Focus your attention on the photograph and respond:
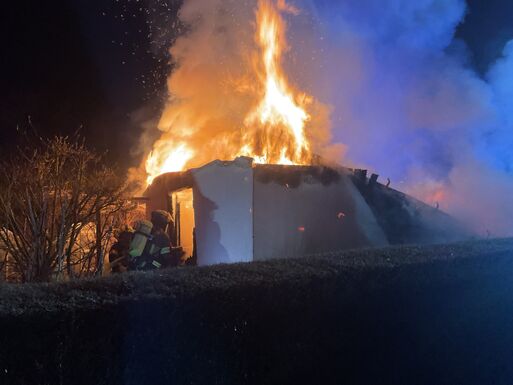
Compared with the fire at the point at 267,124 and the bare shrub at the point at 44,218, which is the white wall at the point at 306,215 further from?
the bare shrub at the point at 44,218

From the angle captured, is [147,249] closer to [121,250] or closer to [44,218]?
[121,250]

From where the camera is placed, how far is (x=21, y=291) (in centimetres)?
295

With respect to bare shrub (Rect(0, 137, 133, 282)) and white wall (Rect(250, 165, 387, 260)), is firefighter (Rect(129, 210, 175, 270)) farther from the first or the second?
white wall (Rect(250, 165, 387, 260))

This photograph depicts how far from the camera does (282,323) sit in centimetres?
337

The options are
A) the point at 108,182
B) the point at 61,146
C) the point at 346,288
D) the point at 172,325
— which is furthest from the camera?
the point at 108,182

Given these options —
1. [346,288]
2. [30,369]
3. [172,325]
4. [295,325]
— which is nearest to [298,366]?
[295,325]

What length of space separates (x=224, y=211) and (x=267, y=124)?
10.3 ft

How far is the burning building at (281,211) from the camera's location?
30.6 ft

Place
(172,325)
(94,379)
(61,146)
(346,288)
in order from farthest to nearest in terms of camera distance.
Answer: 1. (61,146)
2. (346,288)
3. (172,325)
4. (94,379)

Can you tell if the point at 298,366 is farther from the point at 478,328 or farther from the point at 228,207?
the point at 228,207

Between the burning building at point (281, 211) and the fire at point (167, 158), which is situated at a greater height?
the fire at point (167, 158)

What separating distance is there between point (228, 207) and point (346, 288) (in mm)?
5885

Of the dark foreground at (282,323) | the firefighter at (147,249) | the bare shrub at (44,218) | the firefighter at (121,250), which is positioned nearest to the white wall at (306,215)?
the firefighter at (147,249)

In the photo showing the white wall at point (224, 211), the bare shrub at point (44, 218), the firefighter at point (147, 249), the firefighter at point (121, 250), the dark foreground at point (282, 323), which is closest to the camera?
the dark foreground at point (282, 323)
